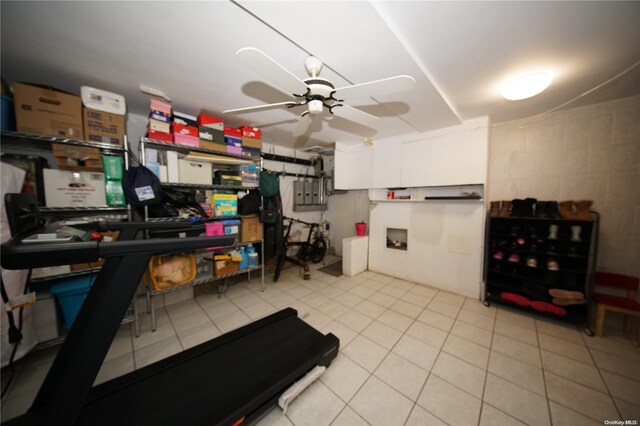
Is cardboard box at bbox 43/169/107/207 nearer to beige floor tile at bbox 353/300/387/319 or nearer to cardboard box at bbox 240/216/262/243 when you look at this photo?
cardboard box at bbox 240/216/262/243

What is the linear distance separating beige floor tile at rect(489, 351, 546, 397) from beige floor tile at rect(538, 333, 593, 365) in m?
0.43

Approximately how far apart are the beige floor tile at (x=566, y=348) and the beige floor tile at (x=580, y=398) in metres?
0.40

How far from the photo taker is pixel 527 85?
5.68 ft

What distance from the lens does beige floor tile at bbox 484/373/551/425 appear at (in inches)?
52.9

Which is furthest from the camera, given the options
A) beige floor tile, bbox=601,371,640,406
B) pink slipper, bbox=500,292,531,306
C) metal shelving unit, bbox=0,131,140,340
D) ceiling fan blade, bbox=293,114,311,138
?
pink slipper, bbox=500,292,531,306

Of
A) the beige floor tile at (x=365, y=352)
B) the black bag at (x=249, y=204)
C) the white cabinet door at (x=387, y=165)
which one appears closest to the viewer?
the beige floor tile at (x=365, y=352)

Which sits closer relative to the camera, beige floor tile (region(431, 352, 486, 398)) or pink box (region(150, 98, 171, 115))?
beige floor tile (region(431, 352, 486, 398))

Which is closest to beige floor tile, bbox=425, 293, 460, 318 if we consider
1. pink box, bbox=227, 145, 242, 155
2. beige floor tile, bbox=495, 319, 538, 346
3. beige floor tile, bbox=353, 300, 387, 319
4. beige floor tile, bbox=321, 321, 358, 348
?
beige floor tile, bbox=495, 319, 538, 346

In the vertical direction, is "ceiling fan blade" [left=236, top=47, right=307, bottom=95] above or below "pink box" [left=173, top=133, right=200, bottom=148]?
above

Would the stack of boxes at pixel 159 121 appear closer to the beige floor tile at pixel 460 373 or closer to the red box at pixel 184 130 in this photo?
the red box at pixel 184 130

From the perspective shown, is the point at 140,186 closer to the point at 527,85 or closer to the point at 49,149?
the point at 49,149

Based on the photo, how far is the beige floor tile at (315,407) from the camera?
1.33 metres

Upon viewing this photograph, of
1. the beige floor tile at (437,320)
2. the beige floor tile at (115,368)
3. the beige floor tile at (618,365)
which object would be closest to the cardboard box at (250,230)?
the beige floor tile at (115,368)

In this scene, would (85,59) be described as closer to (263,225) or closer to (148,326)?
(263,225)
